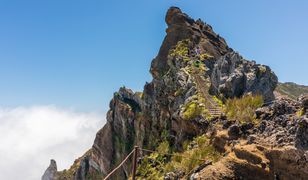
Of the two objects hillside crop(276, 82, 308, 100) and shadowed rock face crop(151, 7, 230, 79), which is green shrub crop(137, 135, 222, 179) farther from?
hillside crop(276, 82, 308, 100)

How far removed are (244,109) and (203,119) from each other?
3899 millimetres

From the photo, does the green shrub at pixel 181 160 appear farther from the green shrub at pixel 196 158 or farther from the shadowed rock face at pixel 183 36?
the shadowed rock face at pixel 183 36

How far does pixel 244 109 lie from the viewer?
2125 cm

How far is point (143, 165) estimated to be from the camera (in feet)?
88.0

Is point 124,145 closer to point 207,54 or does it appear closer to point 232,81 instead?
point 207,54

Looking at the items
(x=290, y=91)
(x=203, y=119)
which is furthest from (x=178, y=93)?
(x=290, y=91)

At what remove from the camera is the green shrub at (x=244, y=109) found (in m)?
19.8

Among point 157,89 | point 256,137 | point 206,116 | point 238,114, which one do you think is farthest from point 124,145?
point 256,137

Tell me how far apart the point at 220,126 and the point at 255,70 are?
13.8m

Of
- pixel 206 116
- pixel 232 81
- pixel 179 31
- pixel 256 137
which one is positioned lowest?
pixel 256 137

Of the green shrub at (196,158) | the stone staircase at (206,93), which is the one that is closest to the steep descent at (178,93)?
the stone staircase at (206,93)

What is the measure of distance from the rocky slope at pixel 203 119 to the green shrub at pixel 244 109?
47cm

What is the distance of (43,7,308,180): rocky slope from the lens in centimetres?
1489

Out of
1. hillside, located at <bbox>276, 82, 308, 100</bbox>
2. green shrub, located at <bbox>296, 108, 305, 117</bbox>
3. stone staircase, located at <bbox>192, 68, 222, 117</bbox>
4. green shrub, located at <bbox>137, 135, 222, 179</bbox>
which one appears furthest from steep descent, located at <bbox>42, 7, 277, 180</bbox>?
hillside, located at <bbox>276, 82, 308, 100</bbox>
